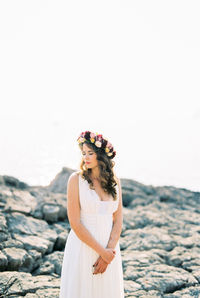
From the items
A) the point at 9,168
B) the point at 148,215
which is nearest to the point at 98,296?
the point at 148,215

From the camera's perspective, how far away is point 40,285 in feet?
14.2

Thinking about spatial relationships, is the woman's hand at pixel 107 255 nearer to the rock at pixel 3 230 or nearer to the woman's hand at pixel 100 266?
the woman's hand at pixel 100 266

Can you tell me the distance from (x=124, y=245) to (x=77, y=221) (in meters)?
3.52

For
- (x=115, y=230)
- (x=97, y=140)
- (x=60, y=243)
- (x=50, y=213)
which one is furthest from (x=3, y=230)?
(x=97, y=140)

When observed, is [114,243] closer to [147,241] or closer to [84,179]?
[84,179]

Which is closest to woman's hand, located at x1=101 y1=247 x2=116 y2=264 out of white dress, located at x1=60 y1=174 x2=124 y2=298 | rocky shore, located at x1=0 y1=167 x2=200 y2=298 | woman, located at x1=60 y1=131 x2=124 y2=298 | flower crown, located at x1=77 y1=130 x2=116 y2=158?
woman, located at x1=60 y1=131 x2=124 y2=298

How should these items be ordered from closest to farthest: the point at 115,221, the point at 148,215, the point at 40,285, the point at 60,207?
the point at 115,221
the point at 40,285
the point at 60,207
the point at 148,215

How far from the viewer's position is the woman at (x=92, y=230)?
10.8 feet

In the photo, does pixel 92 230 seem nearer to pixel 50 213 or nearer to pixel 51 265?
pixel 51 265

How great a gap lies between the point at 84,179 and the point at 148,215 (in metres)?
5.10

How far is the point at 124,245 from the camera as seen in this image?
6.46 m

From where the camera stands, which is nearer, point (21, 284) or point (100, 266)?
point (100, 266)

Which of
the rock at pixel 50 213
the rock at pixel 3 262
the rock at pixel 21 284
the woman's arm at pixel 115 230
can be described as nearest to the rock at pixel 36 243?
the rock at pixel 3 262

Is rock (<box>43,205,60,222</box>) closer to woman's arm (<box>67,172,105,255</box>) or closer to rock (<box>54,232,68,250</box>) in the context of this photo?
rock (<box>54,232,68,250</box>)
